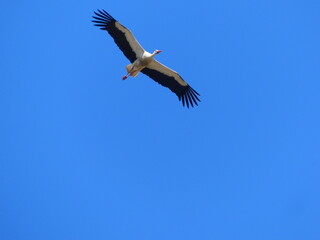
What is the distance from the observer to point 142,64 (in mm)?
Result: 23156

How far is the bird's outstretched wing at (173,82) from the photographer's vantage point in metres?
23.5

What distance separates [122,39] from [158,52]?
4.80 feet

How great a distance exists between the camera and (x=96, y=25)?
22.4 m

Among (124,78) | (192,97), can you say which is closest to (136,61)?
(124,78)

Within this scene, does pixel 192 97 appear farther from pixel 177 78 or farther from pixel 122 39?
pixel 122 39

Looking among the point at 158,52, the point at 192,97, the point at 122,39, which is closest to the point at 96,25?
the point at 122,39

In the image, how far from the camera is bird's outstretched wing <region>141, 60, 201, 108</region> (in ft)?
77.1

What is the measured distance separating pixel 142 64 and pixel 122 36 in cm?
116

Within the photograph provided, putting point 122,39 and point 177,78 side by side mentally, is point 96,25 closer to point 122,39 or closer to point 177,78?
point 122,39

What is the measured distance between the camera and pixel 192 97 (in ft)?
77.2

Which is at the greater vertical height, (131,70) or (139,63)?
(139,63)

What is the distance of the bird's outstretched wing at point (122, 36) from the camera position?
22.4m

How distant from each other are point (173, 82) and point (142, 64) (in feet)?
4.12

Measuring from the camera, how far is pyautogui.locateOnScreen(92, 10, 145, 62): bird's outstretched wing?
22.4 m
